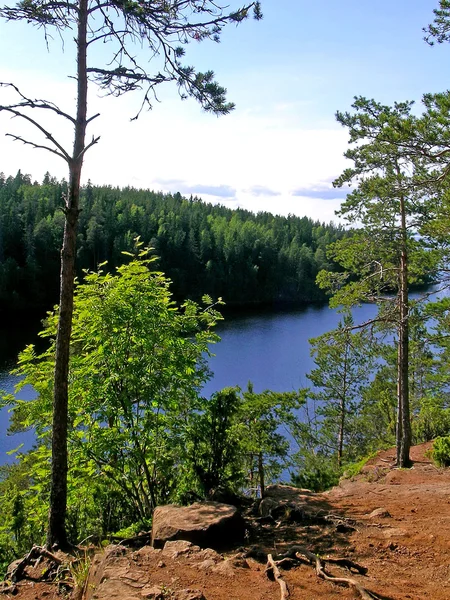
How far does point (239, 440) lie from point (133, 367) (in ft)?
9.17

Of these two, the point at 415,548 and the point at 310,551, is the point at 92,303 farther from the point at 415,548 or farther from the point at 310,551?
the point at 415,548

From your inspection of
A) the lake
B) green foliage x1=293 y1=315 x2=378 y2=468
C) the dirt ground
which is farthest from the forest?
the lake

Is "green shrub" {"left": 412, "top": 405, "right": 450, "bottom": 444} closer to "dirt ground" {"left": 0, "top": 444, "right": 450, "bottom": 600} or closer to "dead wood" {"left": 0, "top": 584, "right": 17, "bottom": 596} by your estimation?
"dirt ground" {"left": 0, "top": 444, "right": 450, "bottom": 600}

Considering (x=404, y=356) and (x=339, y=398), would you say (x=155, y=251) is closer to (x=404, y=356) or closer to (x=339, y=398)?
(x=339, y=398)

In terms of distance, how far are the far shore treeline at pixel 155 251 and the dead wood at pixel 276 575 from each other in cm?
5573

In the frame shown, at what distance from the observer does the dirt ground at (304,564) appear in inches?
160

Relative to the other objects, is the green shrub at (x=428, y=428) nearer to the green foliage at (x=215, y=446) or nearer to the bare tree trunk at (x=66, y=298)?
the green foliage at (x=215, y=446)

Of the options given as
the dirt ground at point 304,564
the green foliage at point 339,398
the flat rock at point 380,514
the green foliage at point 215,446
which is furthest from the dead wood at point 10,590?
the green foliage at point 339,398

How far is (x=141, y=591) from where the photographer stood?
12.8 feet

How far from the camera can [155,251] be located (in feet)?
246

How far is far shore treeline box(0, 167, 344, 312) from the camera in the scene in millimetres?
65062

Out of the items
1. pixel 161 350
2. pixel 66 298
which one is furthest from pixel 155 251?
pixel 66 298

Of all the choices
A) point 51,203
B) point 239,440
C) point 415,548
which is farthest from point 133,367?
point 51,203

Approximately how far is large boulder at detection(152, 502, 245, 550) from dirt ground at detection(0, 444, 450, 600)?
0.84 feet
